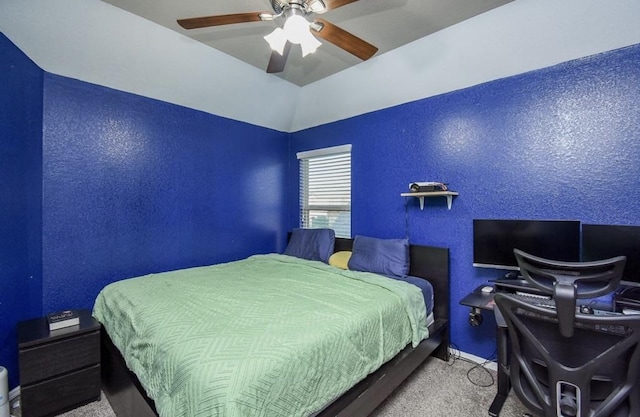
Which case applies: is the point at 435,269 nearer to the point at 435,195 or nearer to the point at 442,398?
the point at 435,195

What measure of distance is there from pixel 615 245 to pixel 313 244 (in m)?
2.53

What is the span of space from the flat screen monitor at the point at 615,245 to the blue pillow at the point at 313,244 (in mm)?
2193

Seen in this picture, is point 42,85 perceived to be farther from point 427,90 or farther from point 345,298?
point 427,90

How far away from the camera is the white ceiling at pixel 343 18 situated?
2010mm

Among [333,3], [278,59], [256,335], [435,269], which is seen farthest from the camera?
[435,269]

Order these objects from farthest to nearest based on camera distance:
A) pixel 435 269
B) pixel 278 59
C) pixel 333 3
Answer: pixel 435 269 → pixel 278 59 → pixel 333 3

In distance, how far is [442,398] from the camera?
6.47 ft

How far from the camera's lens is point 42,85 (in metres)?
2.25

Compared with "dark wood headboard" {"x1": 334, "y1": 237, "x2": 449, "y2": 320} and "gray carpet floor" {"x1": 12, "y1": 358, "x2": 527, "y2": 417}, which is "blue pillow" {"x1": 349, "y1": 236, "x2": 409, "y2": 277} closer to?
"dark wood headboard" {"x1": 334, "y1": 237, "x2": 449, "y2": 320}

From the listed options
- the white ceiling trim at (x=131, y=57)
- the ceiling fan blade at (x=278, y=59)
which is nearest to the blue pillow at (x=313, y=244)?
the white ceiling trim at (x=131, y=57)

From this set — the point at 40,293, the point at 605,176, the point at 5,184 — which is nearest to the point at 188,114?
the point at 5,184

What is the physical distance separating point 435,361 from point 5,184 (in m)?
3.55

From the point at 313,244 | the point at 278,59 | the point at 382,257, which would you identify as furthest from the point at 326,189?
the point at 278,59

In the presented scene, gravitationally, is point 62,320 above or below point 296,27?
below
